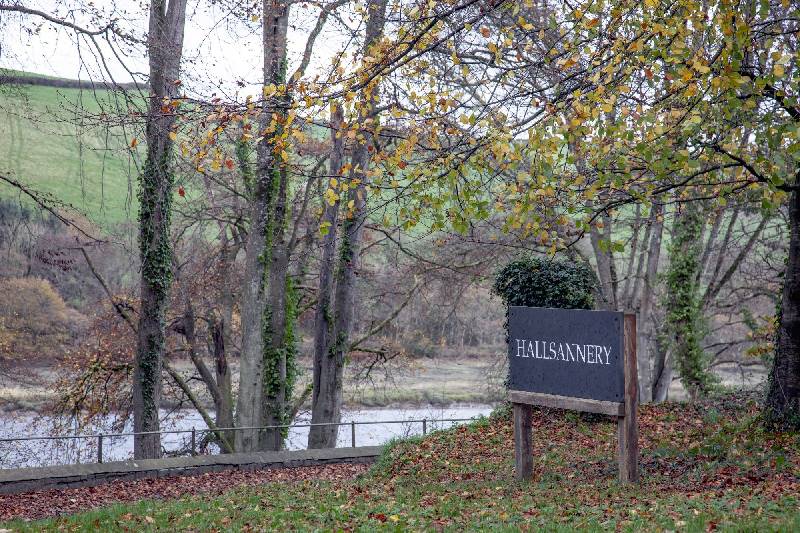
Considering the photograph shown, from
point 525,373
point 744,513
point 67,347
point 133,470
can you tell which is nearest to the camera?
point 744,513

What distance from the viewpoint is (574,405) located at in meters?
9.01

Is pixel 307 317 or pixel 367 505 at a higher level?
pixel 307 317

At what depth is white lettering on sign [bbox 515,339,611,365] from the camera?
8.82m

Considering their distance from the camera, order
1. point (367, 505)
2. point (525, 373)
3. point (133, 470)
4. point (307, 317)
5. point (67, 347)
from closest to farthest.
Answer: point (367, 505) < point (525, 373) < point (133, 470) < point (307, 317) < point (67, 347)

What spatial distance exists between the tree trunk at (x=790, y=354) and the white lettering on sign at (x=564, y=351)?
9.83 feet

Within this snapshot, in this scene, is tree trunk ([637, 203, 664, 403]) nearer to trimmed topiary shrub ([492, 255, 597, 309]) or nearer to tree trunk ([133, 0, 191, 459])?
trimmed topiary shrub ([492, 255, 597, 309])

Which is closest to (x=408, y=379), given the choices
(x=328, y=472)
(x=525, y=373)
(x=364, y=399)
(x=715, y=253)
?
(x=364, y=399)

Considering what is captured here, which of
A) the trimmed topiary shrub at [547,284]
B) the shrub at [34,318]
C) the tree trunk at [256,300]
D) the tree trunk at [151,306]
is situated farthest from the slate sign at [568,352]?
the shrub at [34,318]

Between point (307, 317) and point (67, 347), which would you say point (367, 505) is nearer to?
point (307, 317)

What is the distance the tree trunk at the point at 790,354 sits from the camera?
9992mm

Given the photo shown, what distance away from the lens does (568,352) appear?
9188mm

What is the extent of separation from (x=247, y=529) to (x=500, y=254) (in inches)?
541

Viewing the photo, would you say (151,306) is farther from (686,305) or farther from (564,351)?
(686,305)

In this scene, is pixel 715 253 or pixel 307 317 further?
pixel 307 317
